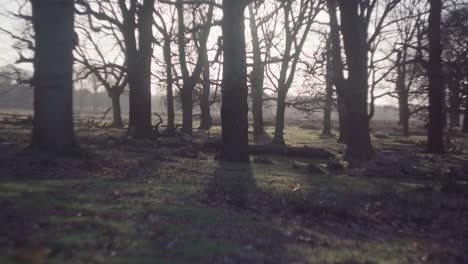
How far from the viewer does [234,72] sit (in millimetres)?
11438

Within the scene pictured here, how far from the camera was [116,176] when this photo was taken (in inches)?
320

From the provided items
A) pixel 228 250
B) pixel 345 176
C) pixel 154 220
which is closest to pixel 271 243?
pixel 228 250

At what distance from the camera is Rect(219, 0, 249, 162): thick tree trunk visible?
1138 cm

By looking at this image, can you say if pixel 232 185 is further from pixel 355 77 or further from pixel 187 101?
pixel 187 101

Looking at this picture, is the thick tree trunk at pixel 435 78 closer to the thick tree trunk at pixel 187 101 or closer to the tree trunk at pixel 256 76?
the tree trunk at pixel 256 76

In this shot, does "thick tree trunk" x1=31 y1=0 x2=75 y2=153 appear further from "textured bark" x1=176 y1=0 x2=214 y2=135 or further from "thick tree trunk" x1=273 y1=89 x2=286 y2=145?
"thick tree trunk" x1=273 y1=89 x2=286 y2=145

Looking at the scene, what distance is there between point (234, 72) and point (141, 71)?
22.2ft

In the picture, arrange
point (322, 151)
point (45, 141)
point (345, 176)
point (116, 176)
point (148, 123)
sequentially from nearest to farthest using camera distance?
point (116, 176), point (45, 141), point (345, 176), point (322, 151), point (148, 123)

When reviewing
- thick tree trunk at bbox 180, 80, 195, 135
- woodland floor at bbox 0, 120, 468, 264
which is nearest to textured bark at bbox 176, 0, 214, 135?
thick tree trunk at bbox 180, 80, 195, 135

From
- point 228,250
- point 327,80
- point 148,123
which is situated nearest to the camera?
point 228,250

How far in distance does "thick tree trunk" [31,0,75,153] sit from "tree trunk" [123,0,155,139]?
7.03 metres

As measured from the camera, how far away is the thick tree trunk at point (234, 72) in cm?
1138

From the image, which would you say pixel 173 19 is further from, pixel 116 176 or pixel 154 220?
pixel 154 220

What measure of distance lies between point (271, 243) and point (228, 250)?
62 cm
